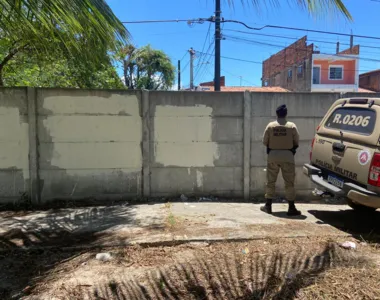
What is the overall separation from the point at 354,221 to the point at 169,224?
2.98 metres

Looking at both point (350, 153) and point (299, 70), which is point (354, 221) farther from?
point (299, 70)

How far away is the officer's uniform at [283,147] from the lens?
5.80 meters

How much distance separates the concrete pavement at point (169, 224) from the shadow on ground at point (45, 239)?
0.04 feet

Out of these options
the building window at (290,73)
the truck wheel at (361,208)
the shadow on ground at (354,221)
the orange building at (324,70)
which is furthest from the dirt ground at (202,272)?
the building window at (290,73)

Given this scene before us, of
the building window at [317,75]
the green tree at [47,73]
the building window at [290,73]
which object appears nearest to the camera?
the green tree at [47,73]

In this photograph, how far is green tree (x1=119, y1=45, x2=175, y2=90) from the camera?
2716 cm

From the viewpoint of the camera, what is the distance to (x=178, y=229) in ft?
16.6

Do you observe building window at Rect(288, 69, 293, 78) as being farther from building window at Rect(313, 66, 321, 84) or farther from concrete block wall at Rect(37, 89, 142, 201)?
concrete block wall at Rect(37, 89, 142, 201)

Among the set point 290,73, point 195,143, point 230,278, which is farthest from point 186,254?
point 290,73

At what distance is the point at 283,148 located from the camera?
586cm

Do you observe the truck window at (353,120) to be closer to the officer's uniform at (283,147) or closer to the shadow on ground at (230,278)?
the officer's uniform at (283,147)

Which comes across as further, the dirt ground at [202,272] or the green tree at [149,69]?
the green tree at [149,69]

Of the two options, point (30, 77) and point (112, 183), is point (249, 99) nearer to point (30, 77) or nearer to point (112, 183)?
point (112, 183)

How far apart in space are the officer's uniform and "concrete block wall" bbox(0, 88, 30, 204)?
420cm
